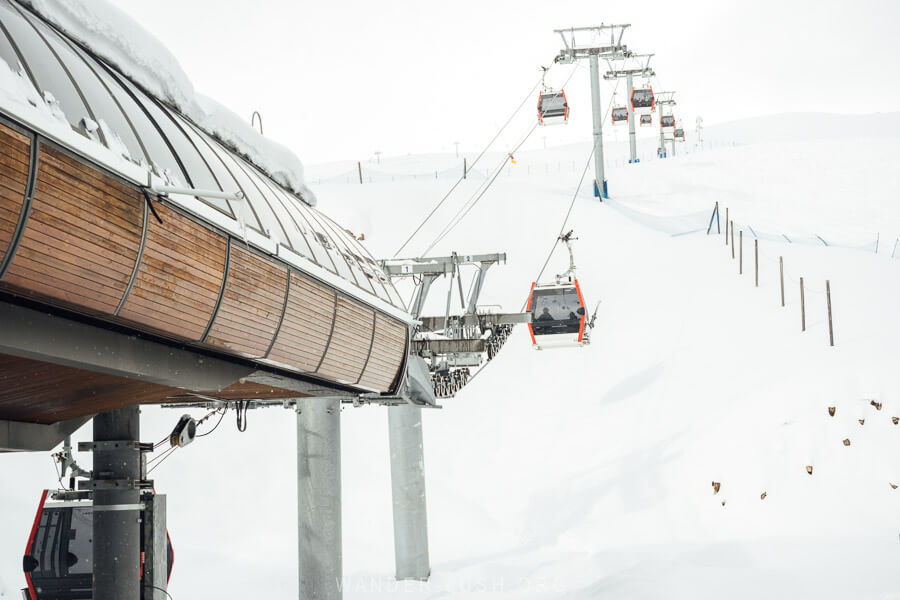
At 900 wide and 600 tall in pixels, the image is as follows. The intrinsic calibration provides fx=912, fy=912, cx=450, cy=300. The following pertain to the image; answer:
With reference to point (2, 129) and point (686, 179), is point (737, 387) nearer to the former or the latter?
point (2, 129)

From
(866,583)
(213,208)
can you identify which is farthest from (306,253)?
(866,583)

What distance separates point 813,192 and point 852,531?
32.7 meters

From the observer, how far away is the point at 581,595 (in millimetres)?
17328

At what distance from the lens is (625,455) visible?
2475cm

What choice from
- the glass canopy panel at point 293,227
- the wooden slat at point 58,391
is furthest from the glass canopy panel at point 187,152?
the wooden slat at point 58,391

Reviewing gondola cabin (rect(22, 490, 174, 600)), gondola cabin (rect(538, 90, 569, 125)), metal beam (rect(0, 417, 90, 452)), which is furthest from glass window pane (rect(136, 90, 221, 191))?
gondola cabin (rect(538, 90, 569, 125))

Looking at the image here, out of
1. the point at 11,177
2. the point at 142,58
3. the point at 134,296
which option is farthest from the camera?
the point at 142,58

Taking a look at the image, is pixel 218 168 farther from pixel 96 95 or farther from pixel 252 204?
pixel 96 95

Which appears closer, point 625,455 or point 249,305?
point 249,305

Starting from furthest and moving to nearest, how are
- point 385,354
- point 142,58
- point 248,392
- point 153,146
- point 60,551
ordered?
1. point 60,551
2. point 385,354
3. point 248,392
4. point 142,58
5. point 153,146

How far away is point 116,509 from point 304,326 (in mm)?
2919

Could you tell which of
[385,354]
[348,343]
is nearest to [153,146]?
[348,343]

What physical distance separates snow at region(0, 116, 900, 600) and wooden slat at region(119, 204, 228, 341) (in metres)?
10.6

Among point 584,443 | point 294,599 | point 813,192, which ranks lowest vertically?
point 294,599
